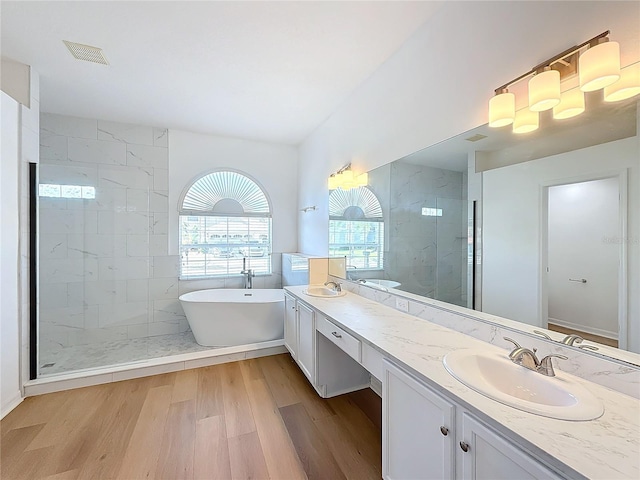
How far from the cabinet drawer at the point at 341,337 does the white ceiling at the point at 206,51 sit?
6.70ft

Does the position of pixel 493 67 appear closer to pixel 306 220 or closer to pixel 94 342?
pixel 306 220

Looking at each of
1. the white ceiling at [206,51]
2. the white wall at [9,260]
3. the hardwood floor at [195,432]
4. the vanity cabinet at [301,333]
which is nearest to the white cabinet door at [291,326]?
the vanity cabinet at [301,333]

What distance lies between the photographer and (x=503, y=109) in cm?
136

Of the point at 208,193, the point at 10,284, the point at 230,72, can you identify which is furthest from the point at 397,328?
the point at 208,193

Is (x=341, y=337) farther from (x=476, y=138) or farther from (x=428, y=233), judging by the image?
(x=476, y=138)

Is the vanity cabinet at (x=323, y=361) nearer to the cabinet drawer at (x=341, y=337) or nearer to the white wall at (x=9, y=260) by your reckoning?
the cabinet drawer at (x=341, y=337)

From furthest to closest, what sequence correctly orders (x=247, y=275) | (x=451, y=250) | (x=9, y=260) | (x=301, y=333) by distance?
(x=247, y=275) < (x=301, y=333) < (x=9, y=260) < (x=451, y=250)

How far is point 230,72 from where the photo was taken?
95.2 inches

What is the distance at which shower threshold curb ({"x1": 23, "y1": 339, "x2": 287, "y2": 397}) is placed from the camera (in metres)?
2.37

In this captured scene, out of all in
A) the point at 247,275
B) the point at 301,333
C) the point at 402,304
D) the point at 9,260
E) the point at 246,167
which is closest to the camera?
the point at 402,304

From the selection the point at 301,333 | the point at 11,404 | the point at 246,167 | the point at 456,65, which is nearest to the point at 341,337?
the point at 301,333

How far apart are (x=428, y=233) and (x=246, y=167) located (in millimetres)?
3049

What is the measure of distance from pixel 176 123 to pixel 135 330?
2.66 meters

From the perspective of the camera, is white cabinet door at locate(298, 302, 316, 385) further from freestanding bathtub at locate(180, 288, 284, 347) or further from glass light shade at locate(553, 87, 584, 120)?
glass light shade at locate(553, 87, 584, 120)
